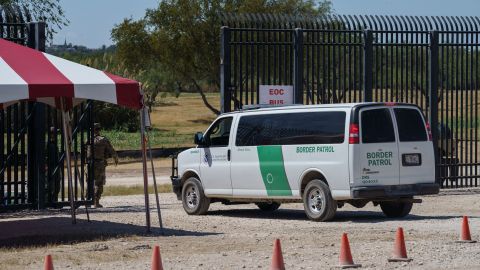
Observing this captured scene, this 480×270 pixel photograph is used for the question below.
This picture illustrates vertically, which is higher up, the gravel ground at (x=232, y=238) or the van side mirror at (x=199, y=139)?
the van side mirror at (x=199, y=139)

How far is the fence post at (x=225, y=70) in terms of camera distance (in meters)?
25.7

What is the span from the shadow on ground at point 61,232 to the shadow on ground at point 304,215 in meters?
3.11

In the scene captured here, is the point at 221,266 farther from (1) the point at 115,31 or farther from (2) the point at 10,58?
(1) the point at 115,31

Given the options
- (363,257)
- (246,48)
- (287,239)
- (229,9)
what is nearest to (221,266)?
(363,257)

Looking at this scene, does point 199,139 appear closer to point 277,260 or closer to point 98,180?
point 98,180

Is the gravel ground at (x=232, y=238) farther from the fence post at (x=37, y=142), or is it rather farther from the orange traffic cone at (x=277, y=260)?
the orange traffic cone at (x=277, y=260)

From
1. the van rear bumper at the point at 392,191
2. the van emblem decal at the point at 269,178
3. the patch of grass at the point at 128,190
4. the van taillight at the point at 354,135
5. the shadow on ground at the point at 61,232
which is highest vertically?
the van taillight at the point at 354,135

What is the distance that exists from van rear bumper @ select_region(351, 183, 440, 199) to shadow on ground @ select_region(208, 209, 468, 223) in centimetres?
70

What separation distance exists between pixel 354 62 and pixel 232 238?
34.1ft

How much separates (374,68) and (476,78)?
262 centimetres

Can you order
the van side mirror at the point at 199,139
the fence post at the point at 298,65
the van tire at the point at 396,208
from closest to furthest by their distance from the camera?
the van tire at the point at 396,208 < the van side mirror at the point at 199,139 < the fence post at the point at 298,65

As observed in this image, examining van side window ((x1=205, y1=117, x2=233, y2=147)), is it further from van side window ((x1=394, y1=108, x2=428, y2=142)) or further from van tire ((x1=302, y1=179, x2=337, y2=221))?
van side window ((x1=394, y1=108, x2=428, y2=142))

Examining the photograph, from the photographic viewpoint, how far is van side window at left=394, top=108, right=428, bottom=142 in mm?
20547

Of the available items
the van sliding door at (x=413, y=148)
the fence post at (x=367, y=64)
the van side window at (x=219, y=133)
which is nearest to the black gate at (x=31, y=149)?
the van side window at (x=219, y=133)
